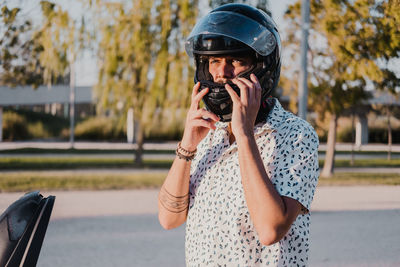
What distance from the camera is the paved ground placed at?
5820 millimetres

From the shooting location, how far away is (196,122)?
5.73 feet

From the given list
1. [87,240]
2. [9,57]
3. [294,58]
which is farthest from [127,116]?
[87,240]

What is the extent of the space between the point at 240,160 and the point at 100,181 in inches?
488

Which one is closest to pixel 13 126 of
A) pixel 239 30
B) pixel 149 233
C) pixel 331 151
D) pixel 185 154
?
pixel 331 151

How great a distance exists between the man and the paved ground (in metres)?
3.96

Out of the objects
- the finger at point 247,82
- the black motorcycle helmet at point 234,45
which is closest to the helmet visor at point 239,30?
the black motorcycle helmet at point 234,45

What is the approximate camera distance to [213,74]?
5.84ft

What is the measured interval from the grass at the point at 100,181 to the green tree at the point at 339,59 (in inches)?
63.6

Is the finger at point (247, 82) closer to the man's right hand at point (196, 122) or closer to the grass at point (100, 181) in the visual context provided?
the man's right hand at point (196, 122)

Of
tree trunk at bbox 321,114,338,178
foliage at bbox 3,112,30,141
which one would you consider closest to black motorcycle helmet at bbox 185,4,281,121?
tree trunk at bbox 321,114,338,178

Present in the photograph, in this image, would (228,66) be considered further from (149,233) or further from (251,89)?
(149,233)

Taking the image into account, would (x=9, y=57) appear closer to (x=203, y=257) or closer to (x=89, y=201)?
(x=89, y=201)

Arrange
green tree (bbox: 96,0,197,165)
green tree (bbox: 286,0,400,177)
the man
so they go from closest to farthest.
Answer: the man
green tree (bbox: 286,0,400,177)
green tree (bbox: 96,0,197,165)

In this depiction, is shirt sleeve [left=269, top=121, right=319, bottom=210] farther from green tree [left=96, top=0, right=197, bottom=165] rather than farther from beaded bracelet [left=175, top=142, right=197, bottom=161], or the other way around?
green tree [left=96, top=0, right=197, bottom=165]
